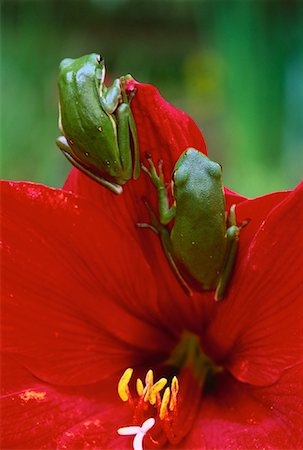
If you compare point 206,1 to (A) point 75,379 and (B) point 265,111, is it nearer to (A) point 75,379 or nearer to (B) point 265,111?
(B) point 265,111

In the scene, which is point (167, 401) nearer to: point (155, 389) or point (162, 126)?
point (155, 389)

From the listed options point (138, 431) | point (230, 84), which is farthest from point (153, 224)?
point (230, 84)

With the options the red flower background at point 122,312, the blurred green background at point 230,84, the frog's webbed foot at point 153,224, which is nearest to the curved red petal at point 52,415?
the red flower background at point 122,312

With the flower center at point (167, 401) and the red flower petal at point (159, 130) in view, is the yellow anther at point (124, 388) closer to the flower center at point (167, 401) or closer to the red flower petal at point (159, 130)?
the flower center at point (167, 401)

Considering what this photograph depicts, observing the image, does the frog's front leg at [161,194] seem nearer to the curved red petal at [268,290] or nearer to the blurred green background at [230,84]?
the curved red petal at [268,290]

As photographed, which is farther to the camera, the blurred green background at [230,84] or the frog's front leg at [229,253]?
the blurred green background at [230,84]

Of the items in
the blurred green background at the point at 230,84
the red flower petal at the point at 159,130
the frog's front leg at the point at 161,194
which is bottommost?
the blurred green background at the point at 230,84

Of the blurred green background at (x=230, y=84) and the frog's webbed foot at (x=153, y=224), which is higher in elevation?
the frog's webbed foot at (x=153, y=224)
